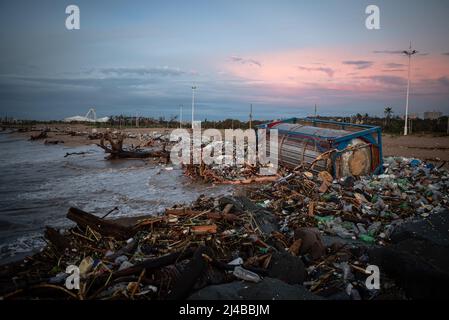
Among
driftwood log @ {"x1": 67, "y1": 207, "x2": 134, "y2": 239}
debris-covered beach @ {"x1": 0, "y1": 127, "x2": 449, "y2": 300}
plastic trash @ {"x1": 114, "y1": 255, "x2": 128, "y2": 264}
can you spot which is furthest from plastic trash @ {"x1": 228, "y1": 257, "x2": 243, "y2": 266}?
driftwood log @ {"x1": 67, "y1": 207, "x2": 134, "y2": 239}

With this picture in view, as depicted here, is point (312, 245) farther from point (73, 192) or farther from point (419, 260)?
point (73, 192)

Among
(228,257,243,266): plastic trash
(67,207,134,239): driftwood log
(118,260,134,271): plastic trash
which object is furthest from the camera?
(67,207,134,239): driftwood log

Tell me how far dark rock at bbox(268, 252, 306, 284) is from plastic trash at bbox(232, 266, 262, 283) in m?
0.26

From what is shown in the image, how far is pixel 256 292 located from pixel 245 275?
37 cm

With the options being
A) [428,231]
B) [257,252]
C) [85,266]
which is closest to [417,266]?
[428,231]

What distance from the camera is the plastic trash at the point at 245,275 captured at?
339cm

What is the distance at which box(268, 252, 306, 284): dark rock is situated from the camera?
11.7 feet

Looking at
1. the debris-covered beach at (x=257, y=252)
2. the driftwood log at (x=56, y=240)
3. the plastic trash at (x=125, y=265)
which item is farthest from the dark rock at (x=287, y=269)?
the driftwood log at (x=56, y=240)

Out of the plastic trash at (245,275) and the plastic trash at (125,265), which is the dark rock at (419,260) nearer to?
the plastic trash at (245,275)

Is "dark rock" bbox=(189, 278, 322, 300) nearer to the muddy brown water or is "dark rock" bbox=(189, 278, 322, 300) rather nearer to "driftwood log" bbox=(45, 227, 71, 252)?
"driftwood log" bbox=(45, 227, 71, 252)

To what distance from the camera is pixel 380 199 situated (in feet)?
22.1
